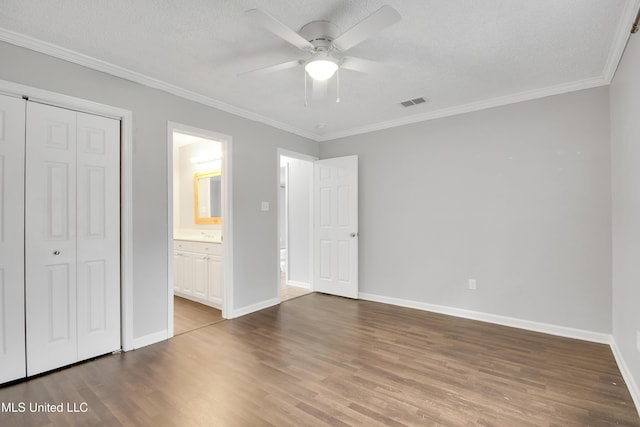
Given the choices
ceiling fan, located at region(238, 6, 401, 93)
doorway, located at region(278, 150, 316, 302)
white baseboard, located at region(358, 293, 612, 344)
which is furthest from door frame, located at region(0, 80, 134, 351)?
white baseboard, located at region(358, 293, 612, 344)

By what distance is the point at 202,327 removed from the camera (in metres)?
3.44

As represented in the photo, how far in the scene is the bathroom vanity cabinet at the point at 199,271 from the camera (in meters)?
4.02

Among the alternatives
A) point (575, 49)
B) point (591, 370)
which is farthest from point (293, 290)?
point (575, 49)

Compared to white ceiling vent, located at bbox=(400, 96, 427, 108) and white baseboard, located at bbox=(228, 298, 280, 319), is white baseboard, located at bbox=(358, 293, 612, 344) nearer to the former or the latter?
white baseboard, located at bbox=(228, 298, 280, 319)

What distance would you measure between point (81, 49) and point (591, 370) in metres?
4.71

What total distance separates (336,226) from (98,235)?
2994 mm

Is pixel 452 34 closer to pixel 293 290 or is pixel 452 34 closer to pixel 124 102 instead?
pixel 124 102

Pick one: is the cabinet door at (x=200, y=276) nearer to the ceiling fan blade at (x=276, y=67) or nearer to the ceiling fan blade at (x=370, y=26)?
the ceiling fan blade at (x=276, y=67)

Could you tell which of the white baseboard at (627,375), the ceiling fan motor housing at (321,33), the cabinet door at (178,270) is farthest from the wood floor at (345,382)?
the ceiling fan motor housing at (321,33)

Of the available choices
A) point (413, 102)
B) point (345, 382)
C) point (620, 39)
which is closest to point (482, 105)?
point (413, 102)

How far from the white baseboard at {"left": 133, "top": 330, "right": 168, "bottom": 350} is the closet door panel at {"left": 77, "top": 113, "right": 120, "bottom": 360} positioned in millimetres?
152

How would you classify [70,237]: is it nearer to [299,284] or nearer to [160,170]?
[160,170]

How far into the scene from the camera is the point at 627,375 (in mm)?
2266

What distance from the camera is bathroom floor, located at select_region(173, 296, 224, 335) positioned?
345 centimetres
